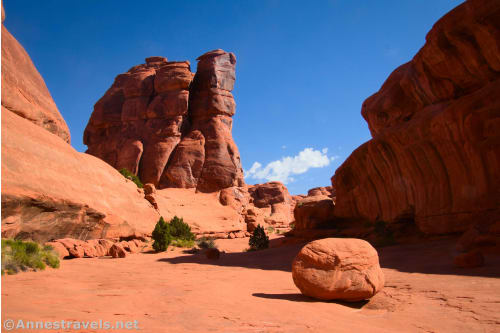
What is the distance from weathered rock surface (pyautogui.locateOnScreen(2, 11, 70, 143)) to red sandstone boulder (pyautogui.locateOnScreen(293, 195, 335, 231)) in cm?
1720

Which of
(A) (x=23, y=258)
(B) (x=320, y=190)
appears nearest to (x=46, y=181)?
(A) (x=23, y=258)

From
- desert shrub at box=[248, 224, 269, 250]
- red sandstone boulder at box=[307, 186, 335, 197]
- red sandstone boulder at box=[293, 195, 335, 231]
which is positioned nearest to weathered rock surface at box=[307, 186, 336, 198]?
red sandstone boulder at box=[307, 186, 335, 197]

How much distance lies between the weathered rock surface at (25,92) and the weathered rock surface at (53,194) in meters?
1.62

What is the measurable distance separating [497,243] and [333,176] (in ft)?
A: 46.3

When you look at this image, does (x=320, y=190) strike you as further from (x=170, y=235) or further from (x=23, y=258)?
(x=23, y=258)

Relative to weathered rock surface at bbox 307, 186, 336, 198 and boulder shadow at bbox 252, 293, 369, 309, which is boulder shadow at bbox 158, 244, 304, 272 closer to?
boulder shadow at bbox 252, 293, 369, 309

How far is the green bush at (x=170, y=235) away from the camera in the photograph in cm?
1838

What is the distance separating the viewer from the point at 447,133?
1389 cm

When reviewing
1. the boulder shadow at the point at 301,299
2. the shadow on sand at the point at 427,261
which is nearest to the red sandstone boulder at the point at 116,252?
the shadow on sand at the point at 427,261

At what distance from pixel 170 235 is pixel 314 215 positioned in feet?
33.2

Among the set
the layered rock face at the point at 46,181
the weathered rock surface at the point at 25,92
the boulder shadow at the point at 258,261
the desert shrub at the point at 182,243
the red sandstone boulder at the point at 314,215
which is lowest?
the boulder shadow at the point at 258,261

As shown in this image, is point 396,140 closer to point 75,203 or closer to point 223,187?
point 75,203

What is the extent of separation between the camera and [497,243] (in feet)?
33.1

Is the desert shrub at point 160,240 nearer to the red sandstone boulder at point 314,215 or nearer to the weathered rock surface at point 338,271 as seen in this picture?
the red sandstone boulder at point 314,215
